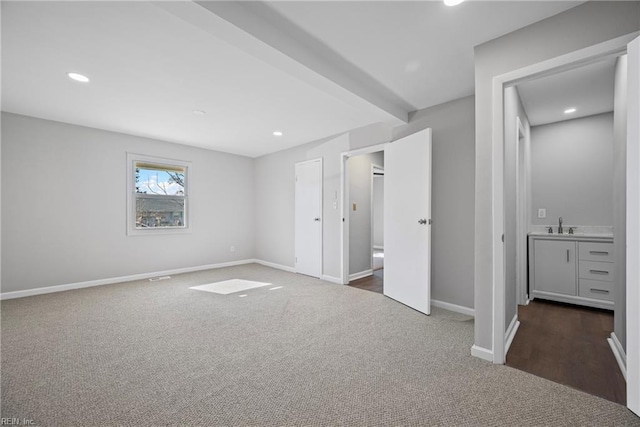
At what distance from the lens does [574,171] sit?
368cm

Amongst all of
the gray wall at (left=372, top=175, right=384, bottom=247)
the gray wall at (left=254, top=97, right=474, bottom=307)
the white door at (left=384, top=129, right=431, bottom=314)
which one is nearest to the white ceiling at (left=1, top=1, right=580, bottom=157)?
the gray wall at (left=254, top=97, right=474, bottom=307)

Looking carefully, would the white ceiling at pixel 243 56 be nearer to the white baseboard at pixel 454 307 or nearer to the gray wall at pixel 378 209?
the white baseboard at pixel 454 307

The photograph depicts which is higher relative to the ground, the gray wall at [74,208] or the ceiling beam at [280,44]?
the ceiling beam at [280,44]

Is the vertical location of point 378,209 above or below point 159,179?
below

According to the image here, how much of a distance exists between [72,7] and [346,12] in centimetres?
177

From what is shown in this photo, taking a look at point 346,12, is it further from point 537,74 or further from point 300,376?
point 300,376

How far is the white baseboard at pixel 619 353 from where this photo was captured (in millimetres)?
1884

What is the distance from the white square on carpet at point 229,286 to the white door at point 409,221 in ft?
6.67

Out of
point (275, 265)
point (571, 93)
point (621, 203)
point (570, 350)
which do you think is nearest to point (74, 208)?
point (275, 265)

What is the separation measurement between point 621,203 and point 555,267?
1805 millimetres

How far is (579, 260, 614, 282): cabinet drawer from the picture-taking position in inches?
122

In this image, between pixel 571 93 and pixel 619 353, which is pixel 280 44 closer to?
pixel 571 93

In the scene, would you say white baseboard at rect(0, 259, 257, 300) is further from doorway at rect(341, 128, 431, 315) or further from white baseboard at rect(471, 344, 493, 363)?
white baseboard at rect(471, 344, 493, 363)

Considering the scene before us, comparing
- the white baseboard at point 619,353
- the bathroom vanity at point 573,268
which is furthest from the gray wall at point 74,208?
the white baseboard at point 619,353
